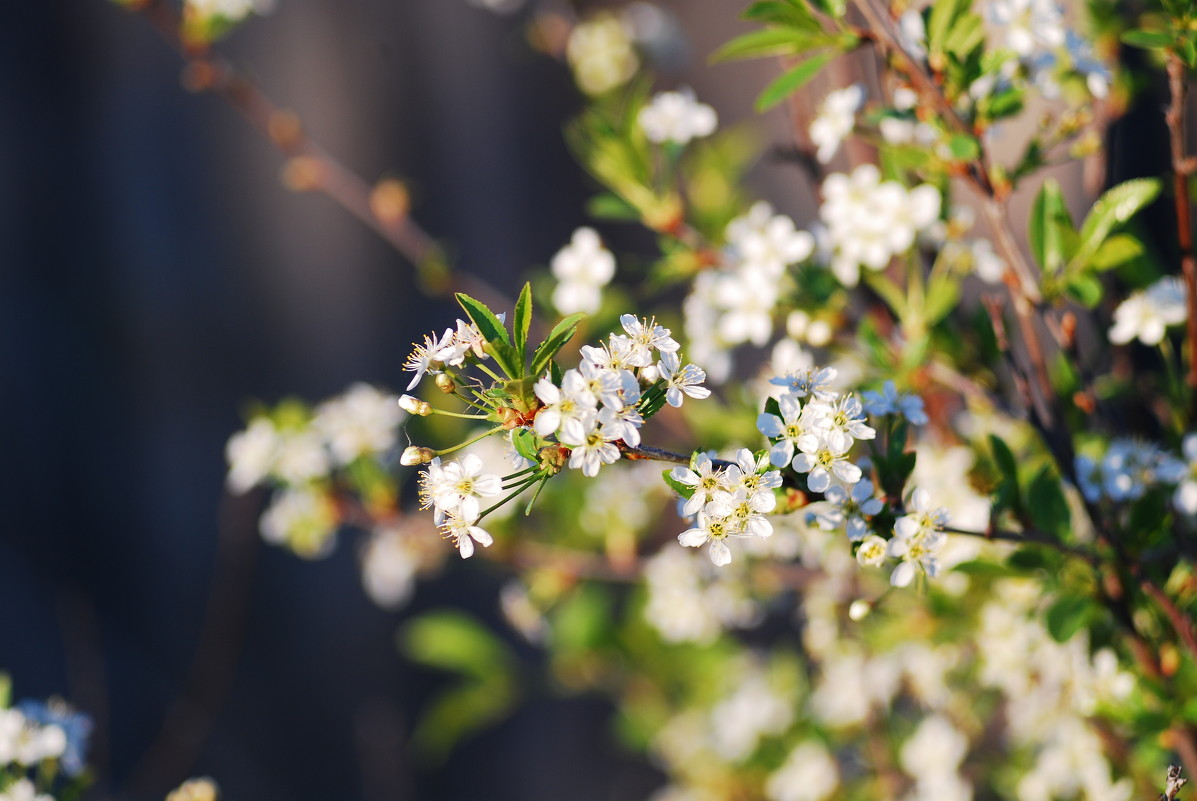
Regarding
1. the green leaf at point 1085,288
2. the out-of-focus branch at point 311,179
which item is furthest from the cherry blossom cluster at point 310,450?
the green leaf at point 1085,288

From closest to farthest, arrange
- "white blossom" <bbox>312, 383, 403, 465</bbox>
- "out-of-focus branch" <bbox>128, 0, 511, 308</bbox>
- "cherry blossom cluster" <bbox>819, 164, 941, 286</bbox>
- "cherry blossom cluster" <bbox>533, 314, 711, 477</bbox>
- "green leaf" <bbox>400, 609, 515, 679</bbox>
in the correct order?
1. "cherry blossom cluster" <bbox>533, 314, 711, 477</bbox>
2. "cherry blossom cluster" <bbox>819, 164, 941, 286</bbox>
3. "white blossom" <bbox>312, 383, 403, 465</bbox>
4. "out-of-focus branch" <bbox>128, 0, 511, 308</bbox>
5. "green leaf" <bbox>400, 609, 515, 679</bbox>

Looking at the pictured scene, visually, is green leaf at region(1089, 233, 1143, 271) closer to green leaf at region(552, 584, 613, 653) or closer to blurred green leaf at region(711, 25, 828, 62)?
blurred green leaf at region(711, 25, 828, 62)

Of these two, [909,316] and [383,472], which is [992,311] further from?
[383,472]

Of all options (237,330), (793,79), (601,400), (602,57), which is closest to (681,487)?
(601,400)

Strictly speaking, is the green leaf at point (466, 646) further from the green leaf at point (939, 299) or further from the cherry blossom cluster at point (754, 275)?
the green leaf at point (939, 299)

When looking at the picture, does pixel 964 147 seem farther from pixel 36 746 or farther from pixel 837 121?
pixel 36 746

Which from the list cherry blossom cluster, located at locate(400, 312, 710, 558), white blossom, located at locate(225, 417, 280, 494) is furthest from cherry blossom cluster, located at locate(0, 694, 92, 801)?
cherry blossom cluster, located at locate(400, 312, 710, 558)

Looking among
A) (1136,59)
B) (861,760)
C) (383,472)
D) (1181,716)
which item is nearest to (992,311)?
(1181,716)
